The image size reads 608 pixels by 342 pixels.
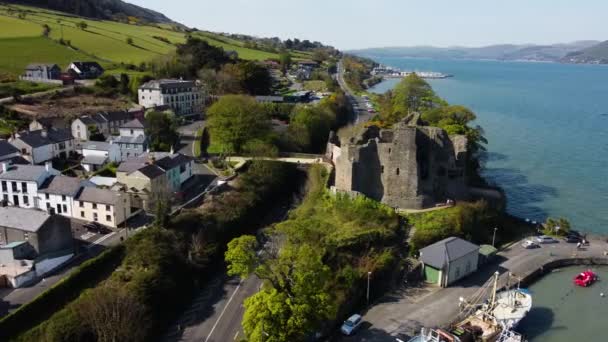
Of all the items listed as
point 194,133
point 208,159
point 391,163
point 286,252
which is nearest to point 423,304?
point 286,252

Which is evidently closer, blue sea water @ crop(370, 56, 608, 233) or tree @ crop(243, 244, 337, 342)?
tree @ crop(243, 244, 337, 342)

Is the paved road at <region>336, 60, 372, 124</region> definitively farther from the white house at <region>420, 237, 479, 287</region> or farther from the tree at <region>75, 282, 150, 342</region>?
the tree at <region>75, 282, 150, 342</region>

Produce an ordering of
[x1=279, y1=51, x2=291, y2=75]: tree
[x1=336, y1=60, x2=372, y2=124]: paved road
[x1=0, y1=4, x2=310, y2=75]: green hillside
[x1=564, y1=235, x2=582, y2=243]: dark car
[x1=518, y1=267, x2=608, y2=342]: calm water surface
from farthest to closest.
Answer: [x1=279, y1=51, x2=291, y2=75]: tree
[x1=0, y1=4, x2=310, y2=75]: green hillside
[x1=336, y1=60, x2=372, y2=124]: paved road
[x1=564, y1=235, x2=582, y2=243]: dark car
[x1=518, y1=267, x2=608, y2=342]: calm water surface

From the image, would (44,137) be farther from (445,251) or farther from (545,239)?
(545,239)

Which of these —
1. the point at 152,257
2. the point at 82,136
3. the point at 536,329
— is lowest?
the point at 536,329

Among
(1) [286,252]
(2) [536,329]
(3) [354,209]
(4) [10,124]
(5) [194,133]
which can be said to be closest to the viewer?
(1) [286,252]

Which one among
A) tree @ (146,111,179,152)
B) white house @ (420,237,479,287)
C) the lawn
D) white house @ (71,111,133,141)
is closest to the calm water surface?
white house @ (420,237,479,287)

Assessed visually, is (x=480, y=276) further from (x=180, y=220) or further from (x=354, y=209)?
(x=180, y=220)
